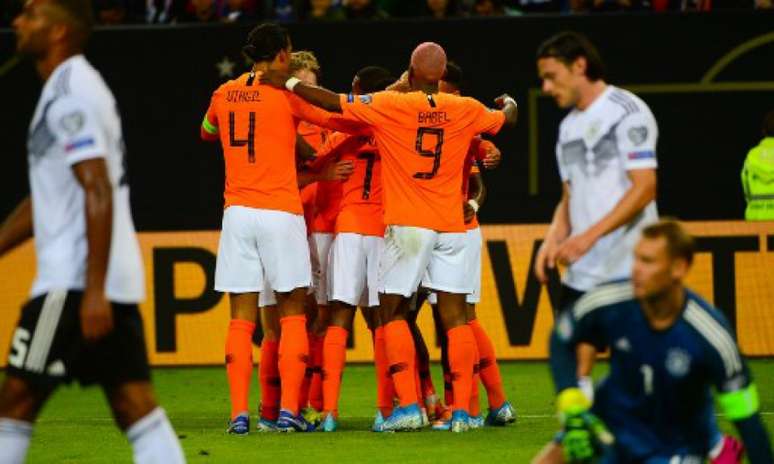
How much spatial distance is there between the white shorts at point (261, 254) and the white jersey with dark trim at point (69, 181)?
12.3ft

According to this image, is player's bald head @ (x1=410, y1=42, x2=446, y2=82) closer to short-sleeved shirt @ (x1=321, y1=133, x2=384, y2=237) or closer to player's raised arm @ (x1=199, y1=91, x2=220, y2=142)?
short-sleeved shirt @ (x1=321, y1=133, x2=384, y2=237)

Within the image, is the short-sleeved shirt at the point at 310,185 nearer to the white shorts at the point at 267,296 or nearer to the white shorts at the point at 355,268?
the white shorts at the point at 355,268

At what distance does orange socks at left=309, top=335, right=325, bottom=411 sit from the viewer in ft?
34.7

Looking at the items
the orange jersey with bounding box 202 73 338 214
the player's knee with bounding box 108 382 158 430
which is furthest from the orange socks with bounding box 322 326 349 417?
the player's knee with bounding box 108 382 158 430

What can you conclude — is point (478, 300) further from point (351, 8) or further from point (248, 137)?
point (351, 8)

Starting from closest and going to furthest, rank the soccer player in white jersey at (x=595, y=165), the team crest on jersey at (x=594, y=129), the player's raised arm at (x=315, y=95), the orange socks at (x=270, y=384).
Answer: the soccer player in white jersey at (x=595, y=165) → the team crest on jersey at (x=594, y=129) → the player's raised arm at (x=315, y=95) → the orange socks at (x=270, y=384)

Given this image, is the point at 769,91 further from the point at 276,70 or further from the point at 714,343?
the point at 714,343

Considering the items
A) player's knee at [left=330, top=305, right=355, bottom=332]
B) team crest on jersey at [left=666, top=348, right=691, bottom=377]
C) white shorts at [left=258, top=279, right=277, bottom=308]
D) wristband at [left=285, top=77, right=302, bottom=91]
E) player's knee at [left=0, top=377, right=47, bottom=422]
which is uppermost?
wristband at [left=285, top=77, right=302, bottom=91]

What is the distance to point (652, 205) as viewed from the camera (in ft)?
23.6

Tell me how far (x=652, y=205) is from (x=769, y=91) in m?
9.04

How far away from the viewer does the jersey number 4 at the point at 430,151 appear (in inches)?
373

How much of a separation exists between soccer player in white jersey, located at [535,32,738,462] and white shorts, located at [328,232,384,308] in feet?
9.52

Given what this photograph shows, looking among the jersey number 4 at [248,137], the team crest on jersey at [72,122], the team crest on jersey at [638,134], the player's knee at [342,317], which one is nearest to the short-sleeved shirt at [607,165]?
the team crest on jersey at [638,134]

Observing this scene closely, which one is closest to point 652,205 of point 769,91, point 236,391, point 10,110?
point 236,391
